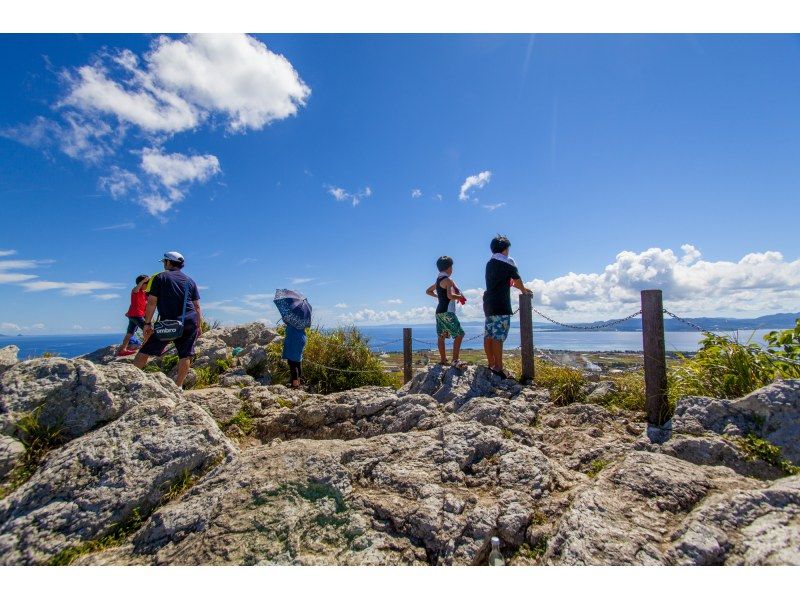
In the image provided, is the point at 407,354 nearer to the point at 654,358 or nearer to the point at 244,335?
the point at 244,335

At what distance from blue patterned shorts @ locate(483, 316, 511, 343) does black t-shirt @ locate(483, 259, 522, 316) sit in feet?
0.30

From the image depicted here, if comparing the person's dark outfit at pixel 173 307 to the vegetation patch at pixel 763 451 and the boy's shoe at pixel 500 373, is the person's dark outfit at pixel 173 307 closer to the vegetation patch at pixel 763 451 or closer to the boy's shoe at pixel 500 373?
the boy's shoe at pixel 500 373

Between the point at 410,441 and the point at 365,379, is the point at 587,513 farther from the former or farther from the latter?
the point at 365,379

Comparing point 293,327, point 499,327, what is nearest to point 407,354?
point 293,327

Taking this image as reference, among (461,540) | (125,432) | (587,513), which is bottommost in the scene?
(461,540)

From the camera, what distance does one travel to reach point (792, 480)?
10.5 ft

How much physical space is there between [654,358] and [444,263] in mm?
3712

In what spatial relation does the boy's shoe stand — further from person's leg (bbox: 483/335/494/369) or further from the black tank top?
the black tank top

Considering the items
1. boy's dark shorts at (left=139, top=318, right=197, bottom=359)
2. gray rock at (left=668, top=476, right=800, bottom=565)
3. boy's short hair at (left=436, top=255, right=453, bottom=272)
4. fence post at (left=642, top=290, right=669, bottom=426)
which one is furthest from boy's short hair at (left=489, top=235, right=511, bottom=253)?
boy's dark shorts at (left=139, top=318, right=197, bottom=359)

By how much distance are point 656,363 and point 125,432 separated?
6.56m

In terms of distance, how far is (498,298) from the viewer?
23.0ft

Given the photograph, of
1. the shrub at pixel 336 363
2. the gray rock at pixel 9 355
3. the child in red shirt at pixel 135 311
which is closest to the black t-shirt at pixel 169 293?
the gray rock at pixel 9 355

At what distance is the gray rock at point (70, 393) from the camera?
158 inches

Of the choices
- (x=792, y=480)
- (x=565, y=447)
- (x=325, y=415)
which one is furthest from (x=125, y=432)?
(x=792, y=480)
